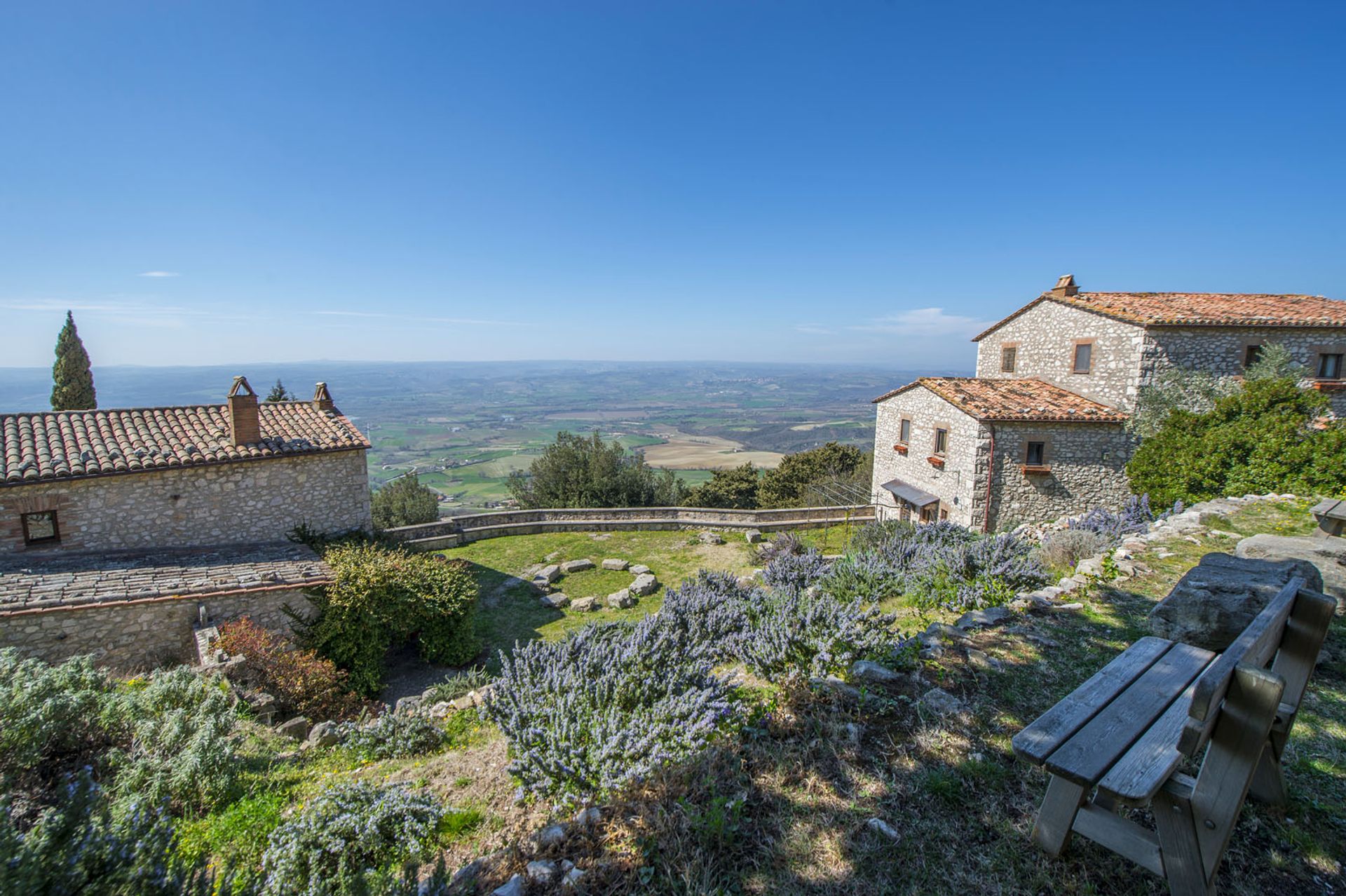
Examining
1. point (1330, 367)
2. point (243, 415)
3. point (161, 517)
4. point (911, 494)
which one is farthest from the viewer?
point (911, 494)

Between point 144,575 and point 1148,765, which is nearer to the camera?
point 1148,765

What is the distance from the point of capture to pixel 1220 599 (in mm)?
4773

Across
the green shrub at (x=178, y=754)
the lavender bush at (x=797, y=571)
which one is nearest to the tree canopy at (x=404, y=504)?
the lavender bush at (x=797, y=571)

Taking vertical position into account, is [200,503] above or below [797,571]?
above

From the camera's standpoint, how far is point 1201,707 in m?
2.24

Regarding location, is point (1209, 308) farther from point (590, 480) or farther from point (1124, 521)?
point (590, 480)

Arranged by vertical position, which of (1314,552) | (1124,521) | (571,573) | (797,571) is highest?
(1314,552)

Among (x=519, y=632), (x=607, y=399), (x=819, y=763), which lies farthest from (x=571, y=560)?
(x=607, y=399)

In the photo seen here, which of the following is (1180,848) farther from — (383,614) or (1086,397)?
(1086,397)

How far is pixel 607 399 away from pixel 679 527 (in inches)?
6000

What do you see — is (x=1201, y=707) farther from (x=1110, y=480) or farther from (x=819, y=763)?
(x=1110, y=480)

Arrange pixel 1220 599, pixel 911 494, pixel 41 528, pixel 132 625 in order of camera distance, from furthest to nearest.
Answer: pixel 911 494, pixel 41 528, pixel 132 625, pixel 1220 599

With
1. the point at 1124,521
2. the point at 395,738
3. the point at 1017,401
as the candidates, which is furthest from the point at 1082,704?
the point at 1017,401

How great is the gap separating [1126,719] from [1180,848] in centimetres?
53
